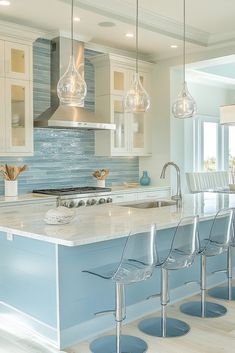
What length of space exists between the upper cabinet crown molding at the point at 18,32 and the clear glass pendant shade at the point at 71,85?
1824mm

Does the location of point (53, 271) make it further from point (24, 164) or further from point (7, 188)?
point (24, 164)

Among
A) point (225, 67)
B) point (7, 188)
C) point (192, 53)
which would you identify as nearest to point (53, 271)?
point (7, 188)

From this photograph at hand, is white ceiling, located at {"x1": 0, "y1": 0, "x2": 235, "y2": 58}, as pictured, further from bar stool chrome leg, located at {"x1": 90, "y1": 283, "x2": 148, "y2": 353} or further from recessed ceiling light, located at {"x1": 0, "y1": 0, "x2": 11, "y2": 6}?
bar stool chrome leg, located at {"x1": 90, "y1": 283, "x2": 148, "y2": 353}

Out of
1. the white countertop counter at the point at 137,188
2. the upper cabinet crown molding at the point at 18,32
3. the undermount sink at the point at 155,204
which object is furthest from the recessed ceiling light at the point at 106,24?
the undermount sink at the point at 155,204

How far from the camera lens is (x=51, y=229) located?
2932 mm

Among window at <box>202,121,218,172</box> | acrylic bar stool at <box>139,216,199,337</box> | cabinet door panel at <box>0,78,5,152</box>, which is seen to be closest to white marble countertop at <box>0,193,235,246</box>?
acrylic bar stool at <box>139,216,199,337</box>

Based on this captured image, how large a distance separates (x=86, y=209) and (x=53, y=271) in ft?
3.36

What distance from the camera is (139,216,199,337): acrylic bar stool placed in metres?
3.19

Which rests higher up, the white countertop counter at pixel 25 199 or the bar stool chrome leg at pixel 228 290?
the white countertop counter at pixel 25 199

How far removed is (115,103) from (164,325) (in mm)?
3865

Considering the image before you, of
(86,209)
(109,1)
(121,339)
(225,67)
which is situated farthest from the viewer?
(225,67)

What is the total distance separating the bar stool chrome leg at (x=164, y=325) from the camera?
3312 mm

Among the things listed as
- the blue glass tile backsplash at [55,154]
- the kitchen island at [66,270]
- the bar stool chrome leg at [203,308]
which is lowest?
the bar stool chrome leg at [203,308]

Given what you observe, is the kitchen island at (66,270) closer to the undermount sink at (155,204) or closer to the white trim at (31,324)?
the white trim at (31,324)
